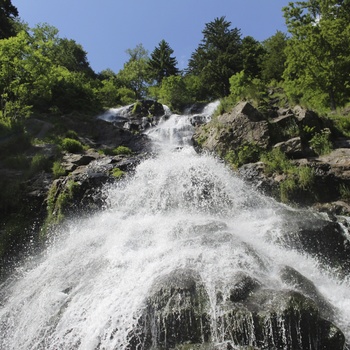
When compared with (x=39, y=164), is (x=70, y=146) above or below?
above

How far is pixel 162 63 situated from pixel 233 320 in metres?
45.0

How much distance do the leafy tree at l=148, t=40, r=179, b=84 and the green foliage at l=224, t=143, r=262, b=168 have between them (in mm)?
34239

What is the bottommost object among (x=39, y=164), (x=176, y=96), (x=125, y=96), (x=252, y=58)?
(x=39, y=164)

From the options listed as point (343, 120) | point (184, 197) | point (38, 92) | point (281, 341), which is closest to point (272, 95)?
point (343, 120)

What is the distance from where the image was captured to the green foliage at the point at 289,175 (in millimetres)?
12395

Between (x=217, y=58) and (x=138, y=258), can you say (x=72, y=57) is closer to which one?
(x=217, y=58)

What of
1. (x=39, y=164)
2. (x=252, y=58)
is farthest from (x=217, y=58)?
(x=39, y=164)

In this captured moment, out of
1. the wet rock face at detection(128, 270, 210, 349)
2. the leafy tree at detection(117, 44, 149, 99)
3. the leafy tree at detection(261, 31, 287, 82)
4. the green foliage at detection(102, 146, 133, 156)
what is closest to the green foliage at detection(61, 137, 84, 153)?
the green foliage at detection(102, 146, 133, 156)

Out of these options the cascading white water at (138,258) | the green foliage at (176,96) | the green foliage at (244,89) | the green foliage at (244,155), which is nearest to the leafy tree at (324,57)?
the green foliage at (244,89)

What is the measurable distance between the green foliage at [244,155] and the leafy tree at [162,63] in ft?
112

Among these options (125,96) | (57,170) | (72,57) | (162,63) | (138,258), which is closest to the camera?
(138,258)

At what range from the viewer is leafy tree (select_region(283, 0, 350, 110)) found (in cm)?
2194

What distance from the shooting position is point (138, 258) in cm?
867

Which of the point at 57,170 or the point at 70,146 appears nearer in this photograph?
the point at 57,170
